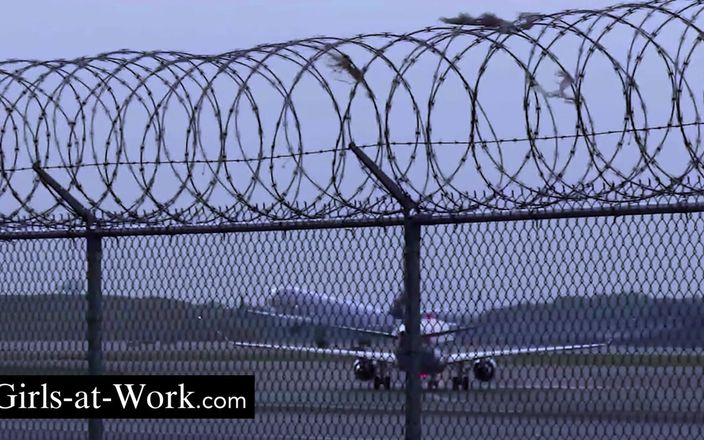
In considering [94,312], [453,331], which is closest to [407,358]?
[453,331]

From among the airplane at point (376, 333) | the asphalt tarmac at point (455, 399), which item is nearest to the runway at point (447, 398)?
the asphalt tarmac at point (455, 399)

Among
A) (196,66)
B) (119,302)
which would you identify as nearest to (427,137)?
(196,66)

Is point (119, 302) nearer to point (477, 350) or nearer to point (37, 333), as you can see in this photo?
point (37, 333)

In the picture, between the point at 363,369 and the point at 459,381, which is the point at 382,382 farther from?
the point at 363,369

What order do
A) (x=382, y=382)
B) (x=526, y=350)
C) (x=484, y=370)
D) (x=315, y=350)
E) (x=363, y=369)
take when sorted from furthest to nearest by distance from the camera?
(x=363, y=369) → (x=484, y=370) → (x=382, y=382) → (x=315, y=350) → (x=526, y=350)

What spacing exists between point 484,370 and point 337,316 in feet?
3.99

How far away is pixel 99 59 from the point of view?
A: 775cm

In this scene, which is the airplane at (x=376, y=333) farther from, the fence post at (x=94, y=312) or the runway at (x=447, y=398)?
the fence post at (x=94, y=312)

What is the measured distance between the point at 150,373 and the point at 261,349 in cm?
79

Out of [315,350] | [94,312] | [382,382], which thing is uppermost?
[94,312]

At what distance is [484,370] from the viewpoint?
776 centimetres

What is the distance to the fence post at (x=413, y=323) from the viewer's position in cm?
639

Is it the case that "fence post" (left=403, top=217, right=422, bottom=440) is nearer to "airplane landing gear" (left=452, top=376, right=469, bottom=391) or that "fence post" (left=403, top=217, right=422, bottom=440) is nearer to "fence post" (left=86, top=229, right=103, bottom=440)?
"airplane landing gear" (left=452, top=376, right=469, bottom=391)

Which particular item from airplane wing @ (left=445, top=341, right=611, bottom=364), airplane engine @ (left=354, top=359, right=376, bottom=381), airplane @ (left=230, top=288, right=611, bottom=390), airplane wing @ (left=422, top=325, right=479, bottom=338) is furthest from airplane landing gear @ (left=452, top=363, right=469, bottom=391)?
airplane wing @ (left=422, top=325, right=479, bottom=338)
